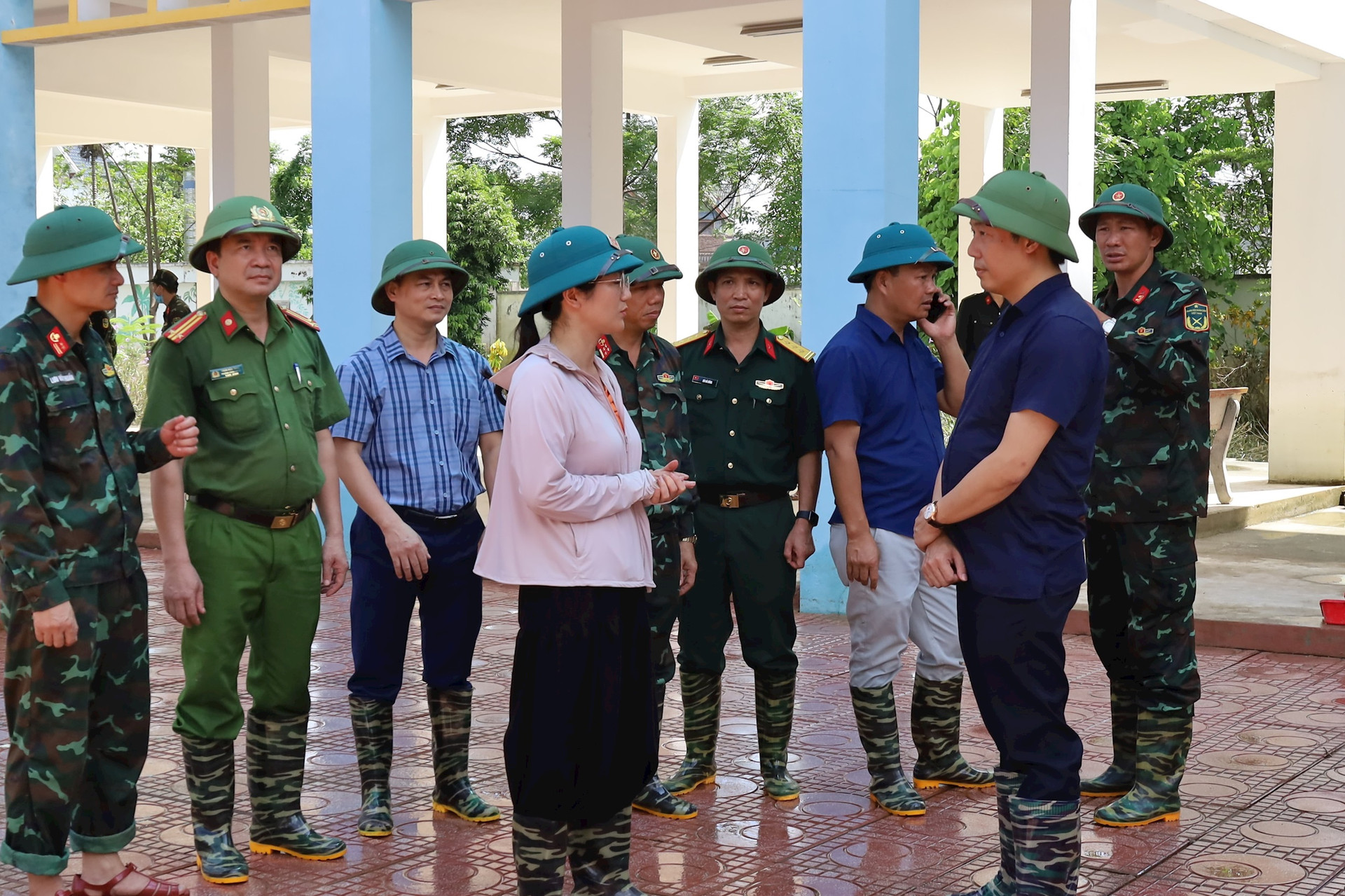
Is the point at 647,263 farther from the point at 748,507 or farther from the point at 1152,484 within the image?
the point at 1152,484

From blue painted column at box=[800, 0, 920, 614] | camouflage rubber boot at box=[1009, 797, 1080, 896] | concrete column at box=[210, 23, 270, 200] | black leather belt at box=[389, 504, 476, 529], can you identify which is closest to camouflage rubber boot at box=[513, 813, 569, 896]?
camouflage rubber boot at box=[1009, 797, 1080, 896]

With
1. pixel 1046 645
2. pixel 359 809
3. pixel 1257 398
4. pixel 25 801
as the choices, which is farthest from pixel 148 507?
pixel 1257 398

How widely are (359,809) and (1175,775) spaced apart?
8.92 ft

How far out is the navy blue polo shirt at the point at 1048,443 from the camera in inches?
145

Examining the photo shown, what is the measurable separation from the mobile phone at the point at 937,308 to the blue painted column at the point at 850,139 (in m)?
2.96

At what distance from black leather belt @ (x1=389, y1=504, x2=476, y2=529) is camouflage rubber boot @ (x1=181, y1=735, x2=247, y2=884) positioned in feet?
2.92

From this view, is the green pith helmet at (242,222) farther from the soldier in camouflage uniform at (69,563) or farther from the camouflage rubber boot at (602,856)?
the camouflage rubber boot at (602,856)

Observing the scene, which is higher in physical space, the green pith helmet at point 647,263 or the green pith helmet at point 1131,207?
the green pith helmet at point 1131,207

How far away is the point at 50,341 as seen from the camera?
12.7 ft

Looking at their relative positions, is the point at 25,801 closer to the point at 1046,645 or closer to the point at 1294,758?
the point at 1046,645

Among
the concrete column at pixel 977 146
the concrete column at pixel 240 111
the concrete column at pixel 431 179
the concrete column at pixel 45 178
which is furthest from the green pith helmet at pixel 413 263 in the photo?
the concrete column at pixel 45 178

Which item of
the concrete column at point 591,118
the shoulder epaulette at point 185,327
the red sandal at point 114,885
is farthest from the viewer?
the concrete column at point 591,118

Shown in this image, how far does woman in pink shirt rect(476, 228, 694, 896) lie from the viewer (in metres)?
3.57

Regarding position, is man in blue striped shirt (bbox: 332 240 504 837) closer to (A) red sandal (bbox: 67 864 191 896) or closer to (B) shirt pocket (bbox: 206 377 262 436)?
(B) shirt pocket (bbox: 206 377 262 436)
